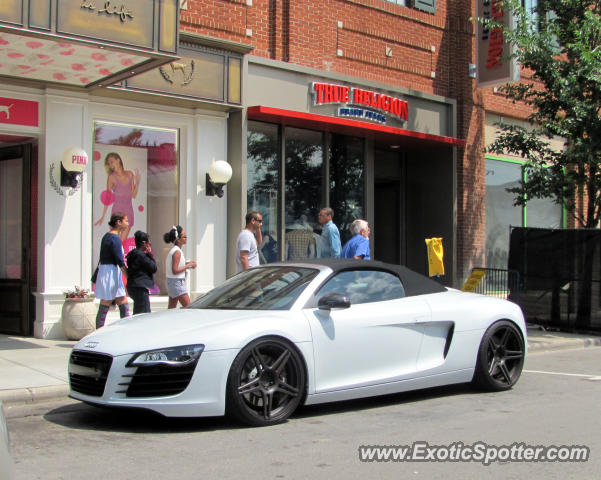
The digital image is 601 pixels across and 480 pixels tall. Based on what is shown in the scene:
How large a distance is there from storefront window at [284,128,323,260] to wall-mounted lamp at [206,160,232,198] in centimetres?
183

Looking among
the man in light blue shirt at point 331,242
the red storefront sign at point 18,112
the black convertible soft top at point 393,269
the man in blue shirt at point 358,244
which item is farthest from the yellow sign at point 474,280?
the red storefront sign at point 18,112

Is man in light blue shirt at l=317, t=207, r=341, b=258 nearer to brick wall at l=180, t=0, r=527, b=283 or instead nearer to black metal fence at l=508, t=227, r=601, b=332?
brick wall at l=180, t=0, r=527, b=283

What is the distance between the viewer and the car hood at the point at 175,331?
567 centimetres

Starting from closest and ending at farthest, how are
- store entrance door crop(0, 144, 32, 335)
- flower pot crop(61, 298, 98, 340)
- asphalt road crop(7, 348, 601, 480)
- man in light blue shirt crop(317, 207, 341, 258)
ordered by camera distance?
asphalt road crop(7, 348, 601, 480) → flower pot crop(61, 298, 98, 340) → man in light blue shirt crop(317, 207, 341, 258) → store entrance door crop(0, 144, 32, 335)

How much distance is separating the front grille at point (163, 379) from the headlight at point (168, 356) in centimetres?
4

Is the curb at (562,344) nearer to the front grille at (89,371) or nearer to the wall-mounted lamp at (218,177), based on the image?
the wall-mounted lamp at (218,177)

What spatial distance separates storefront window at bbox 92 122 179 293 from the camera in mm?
11578

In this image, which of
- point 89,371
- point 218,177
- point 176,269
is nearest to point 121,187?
point 218,177

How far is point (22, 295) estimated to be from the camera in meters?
11.1

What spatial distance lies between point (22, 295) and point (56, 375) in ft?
12.4

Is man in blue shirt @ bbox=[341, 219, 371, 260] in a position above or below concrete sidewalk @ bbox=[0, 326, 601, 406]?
above

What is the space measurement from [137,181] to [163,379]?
703 centimetres

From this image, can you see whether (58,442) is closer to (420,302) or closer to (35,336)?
(420,302)

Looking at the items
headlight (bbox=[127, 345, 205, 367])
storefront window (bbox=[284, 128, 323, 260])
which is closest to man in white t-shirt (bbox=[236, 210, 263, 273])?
storefront window (bbox=[284, 128, 323, 260])
